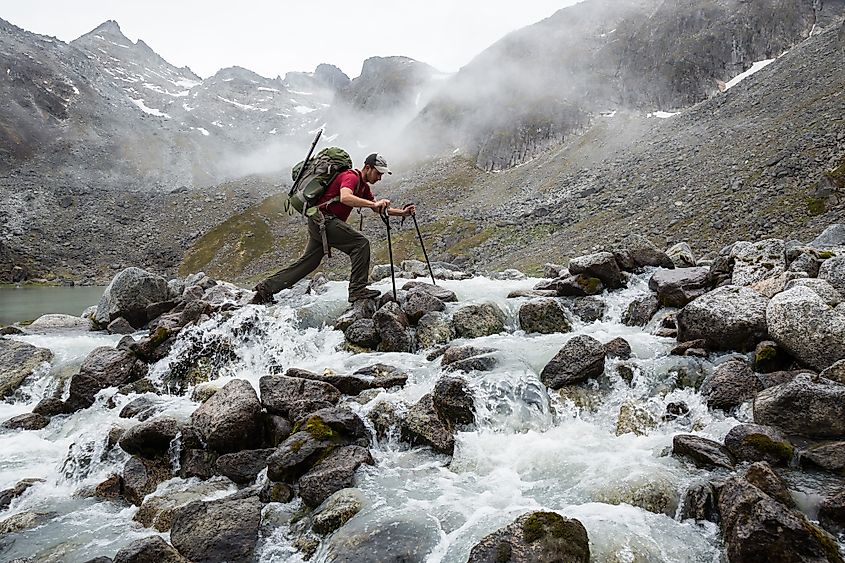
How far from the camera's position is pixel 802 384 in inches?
301

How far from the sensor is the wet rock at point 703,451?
727 centimetres

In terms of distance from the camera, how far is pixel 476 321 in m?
14.7

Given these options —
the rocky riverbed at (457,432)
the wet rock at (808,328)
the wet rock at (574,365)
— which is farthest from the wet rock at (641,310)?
the wet rock at (808,328)

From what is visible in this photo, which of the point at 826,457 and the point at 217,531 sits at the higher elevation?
the point at 217,531

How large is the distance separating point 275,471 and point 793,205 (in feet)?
95.6

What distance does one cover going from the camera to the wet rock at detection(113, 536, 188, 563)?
19.2 ft

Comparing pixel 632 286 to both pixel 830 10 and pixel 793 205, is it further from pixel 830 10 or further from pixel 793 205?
pixel 830 10

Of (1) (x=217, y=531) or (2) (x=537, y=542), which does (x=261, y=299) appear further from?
(2) (x=537, y=542)

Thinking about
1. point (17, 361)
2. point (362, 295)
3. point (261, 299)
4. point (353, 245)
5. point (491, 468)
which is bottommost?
A: point (491, 468)

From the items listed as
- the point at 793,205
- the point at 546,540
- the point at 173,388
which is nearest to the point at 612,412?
the point at 546,540

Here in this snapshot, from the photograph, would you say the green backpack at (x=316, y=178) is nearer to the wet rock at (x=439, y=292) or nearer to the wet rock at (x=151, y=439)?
the wet rock at (x=439, y=292)

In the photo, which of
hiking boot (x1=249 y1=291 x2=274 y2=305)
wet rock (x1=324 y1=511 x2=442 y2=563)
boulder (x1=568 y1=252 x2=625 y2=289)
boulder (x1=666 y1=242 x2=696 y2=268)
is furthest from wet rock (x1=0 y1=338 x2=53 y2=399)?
boulder (x1=666 y1=242 x2=696 y2=268)

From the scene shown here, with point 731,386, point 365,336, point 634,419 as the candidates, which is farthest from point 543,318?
point 731,386

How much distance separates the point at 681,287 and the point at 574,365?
5.56 meters
